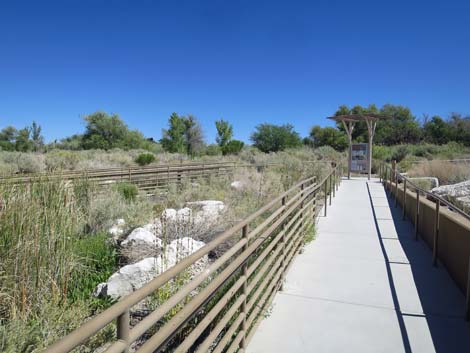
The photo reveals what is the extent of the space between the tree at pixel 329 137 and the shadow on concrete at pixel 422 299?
3438 cm

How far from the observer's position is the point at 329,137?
42.2 m

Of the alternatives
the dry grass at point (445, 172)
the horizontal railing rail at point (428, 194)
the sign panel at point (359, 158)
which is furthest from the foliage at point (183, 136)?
the horizontal railing rail at point (428, 194)

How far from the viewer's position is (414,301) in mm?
3609

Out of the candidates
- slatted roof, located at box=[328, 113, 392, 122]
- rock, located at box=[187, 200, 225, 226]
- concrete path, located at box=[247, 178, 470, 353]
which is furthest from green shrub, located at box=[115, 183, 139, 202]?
slatted roof, located at box=[328, 113, 392, 122]

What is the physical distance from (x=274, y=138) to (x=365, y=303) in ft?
126

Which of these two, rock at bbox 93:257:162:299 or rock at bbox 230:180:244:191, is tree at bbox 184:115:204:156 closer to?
rock at bbox 230:180:244:191

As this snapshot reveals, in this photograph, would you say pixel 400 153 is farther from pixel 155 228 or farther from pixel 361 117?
pixel 155 228

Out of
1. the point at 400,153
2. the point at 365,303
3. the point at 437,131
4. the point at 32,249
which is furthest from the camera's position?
the point at 437,131

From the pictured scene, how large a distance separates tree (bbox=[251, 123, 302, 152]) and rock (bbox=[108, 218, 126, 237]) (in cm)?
3414

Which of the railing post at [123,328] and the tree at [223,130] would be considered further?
the tree at [223,130]

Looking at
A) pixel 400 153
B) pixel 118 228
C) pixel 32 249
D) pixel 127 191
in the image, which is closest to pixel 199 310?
pixel 32 249

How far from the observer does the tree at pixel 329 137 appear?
39.0m

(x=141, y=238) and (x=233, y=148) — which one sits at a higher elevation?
(x=233, y=148)

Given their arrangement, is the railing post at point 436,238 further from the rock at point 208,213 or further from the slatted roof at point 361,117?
the slatted roof at point 361,117
